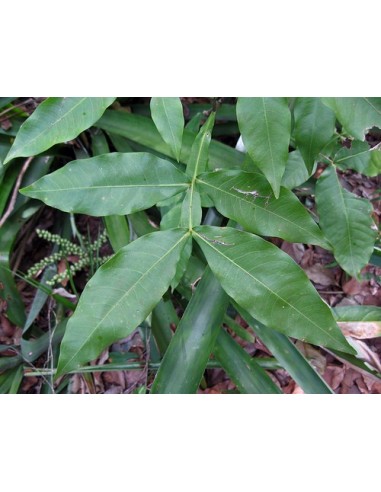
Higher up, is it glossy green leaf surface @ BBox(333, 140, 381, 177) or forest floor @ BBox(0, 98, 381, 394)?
glossy green leaf surface @ BBox(333, 140, 381, 177)

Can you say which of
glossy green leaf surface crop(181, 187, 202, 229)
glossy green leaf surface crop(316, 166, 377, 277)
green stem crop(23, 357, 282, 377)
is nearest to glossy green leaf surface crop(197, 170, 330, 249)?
glossy green leaf surface crop(181, 187, 202, 229)

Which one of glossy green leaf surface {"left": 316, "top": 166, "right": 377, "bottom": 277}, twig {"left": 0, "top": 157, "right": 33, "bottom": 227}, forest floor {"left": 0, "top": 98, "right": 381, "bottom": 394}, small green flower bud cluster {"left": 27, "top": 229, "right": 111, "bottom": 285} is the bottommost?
forest floor {"left": 0, "top": 98, "right": 381, "bottom": 394}

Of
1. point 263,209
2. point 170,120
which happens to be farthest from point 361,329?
point 170,120

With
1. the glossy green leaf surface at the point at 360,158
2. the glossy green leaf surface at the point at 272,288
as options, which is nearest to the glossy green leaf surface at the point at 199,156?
the glossy green leaf surface at the point at 272,288

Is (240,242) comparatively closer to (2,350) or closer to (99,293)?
(99,293)

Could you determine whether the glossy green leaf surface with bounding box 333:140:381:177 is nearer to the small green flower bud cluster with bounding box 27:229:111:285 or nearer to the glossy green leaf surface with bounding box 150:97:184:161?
the glossy green leaf surface with bounding box 150:97:184:161

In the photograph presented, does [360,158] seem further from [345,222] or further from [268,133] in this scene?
[268,133]

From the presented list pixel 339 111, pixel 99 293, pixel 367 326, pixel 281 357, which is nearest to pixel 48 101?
pixel 99 293
